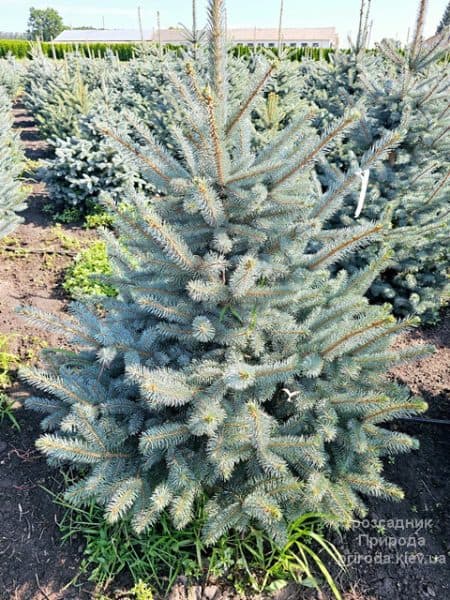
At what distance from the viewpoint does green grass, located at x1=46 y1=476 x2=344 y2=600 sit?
2408 millimetres

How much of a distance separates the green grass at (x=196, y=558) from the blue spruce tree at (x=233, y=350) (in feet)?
0.61

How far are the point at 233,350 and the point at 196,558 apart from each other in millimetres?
1291

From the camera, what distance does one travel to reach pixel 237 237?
2.18 meters

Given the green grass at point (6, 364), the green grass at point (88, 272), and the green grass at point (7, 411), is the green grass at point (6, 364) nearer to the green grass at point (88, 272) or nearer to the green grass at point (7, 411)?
the green grass at point (7, 411)

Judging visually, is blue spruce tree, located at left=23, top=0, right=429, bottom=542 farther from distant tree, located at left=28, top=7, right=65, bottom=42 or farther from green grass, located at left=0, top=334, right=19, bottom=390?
distant tree, located at left=28, top=7, right=65, bottom=42

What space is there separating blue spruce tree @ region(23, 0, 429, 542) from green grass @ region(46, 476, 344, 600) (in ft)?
0.61

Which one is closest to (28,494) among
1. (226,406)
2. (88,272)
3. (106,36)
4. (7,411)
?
(7,411)

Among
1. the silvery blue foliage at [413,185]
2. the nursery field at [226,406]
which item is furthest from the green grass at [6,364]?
the silvery blue foliage at [413,185]

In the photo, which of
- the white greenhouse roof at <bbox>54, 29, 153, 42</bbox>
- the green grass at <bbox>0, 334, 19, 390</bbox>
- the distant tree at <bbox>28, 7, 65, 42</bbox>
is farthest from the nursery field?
the distant tree at <bbox>28, 7, 65, 42</bbox>

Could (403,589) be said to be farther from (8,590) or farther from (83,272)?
(83,272)

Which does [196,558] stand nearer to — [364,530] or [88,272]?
[364,530]

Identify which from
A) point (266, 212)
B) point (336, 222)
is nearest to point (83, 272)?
point (336, 222)

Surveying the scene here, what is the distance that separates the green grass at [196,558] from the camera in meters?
2.41

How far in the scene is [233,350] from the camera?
224cm
